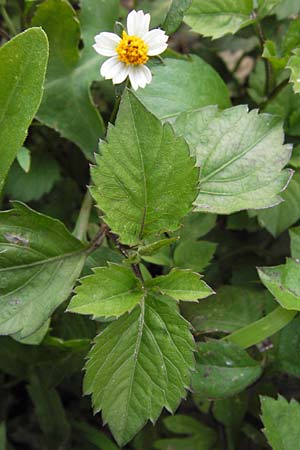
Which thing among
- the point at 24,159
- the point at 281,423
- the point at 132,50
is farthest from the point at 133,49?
the point at 281,423

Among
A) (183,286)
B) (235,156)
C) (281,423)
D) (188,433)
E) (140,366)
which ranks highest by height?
(235,156)

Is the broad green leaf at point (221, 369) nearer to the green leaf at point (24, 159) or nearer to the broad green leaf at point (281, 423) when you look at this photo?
the broad green leaf at point (281, 423)

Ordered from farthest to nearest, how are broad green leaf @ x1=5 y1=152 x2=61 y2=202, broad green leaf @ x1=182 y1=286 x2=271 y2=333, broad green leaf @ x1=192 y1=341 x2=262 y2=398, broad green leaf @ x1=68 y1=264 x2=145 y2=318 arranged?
broad green leaf @ x1=5 y1=152 x2=61 y2=202, broad green leaf @ x1=182 y1=286 x2=271 y2=333, broad green leaf @ x1=192 y1=341 x2=262 y2=398, broad green leaf @ x1=68 y1=264 x2=145 y2=318

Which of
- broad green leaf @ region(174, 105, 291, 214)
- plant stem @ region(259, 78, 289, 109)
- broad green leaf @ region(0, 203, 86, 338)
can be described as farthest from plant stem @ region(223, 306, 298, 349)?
plant stem @ region(259, 78, 289, 109)

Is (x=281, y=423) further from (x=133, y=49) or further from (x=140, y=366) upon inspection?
(x=133, y=49)

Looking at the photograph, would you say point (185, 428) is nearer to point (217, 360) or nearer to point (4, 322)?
point (217, 360)

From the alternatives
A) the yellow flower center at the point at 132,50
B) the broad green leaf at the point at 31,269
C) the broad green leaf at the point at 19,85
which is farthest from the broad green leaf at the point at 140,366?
the yellow flower center at the point at 132,50

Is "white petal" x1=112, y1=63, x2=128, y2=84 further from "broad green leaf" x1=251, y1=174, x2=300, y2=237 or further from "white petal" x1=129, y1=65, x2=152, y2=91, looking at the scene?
"broad green leaf" x1=251, y1=174, x2=300, y2=237
